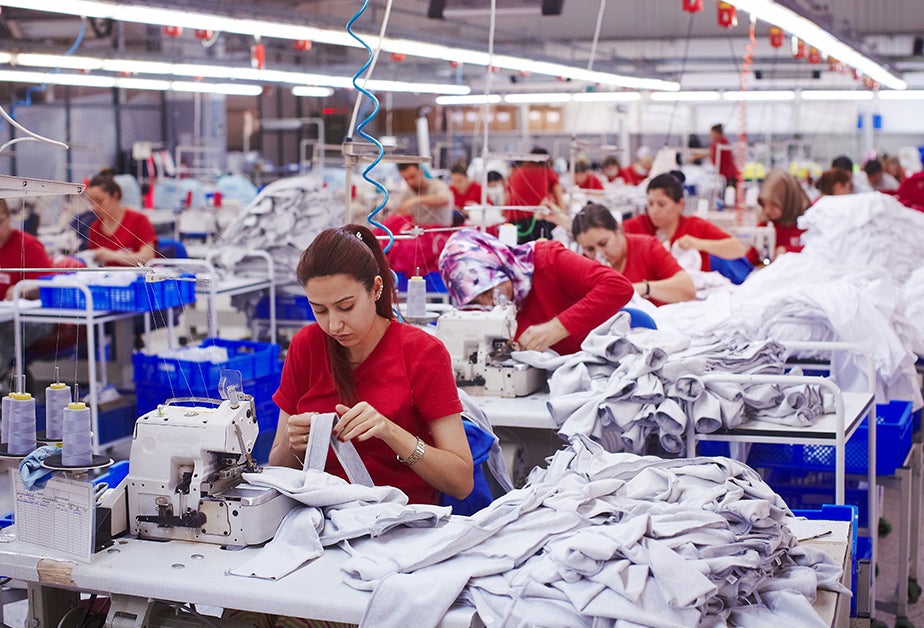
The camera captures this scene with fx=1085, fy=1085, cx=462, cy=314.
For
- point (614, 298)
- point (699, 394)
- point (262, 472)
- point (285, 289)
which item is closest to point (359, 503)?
point (262, 472)

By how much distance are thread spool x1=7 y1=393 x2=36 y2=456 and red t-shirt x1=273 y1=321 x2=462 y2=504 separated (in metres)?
0.60

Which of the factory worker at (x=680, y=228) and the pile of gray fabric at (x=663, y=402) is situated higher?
the factory worker at (x=680, y=228)

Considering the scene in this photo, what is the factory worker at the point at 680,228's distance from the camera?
5.57 m

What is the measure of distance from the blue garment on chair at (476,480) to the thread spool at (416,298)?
985 mm

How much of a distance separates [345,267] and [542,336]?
1376 millimetres

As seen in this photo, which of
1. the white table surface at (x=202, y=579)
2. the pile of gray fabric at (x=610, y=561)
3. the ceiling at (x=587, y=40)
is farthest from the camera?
the ceiling at (x=587, y=40)

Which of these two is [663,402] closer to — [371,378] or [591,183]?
[371,378]

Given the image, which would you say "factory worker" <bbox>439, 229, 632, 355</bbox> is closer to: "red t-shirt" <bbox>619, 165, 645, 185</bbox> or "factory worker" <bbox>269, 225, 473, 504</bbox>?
"factory worker" <bbox>269, 225, 473, 504</bbox>

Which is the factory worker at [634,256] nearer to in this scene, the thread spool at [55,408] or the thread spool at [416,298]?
the thread spool at [416,298]

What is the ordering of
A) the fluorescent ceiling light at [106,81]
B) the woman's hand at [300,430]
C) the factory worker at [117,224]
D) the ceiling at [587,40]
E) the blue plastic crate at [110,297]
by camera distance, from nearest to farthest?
the woman's hand at [300,430], the blue plastic crate at [110,297], the factory worker at [117,224], the fluorescent ceiling light at [106,81], the ceiling at [587,40]

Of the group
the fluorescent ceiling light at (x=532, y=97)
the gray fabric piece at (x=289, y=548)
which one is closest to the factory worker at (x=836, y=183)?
the gray fabric piece at (x=289, y=548)

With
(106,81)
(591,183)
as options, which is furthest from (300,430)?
(106,81)

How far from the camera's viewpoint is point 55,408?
2.09 m

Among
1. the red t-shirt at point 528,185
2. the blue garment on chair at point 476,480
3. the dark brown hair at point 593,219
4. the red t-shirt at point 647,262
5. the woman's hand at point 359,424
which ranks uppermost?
the red t-shirt at point 528,185
